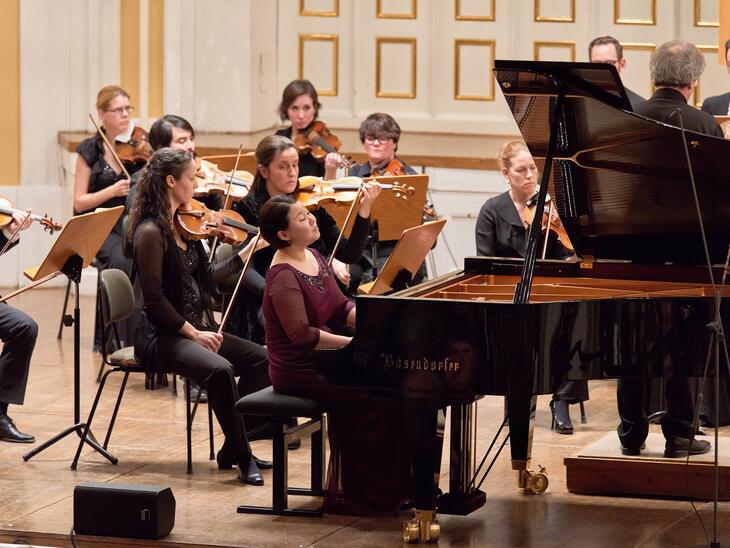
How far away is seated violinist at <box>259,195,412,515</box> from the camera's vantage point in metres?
4.18

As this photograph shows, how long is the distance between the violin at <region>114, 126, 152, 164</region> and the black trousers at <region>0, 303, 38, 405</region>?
1664 millimetres

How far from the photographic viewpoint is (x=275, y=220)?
4.40 m

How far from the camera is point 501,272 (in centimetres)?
470

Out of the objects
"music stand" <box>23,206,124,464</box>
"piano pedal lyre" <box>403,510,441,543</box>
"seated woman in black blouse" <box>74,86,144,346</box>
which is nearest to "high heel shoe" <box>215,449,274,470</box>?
"music stand" <box>23,206,124,464</box>

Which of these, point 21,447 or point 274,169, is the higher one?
point 274,169

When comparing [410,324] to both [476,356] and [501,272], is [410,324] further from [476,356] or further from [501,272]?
[501,272]

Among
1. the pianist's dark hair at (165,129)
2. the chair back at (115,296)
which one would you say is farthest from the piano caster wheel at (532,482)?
the pianist's dark hair at (165,129)

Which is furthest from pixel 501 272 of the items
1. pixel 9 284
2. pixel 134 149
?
pixel 9 284

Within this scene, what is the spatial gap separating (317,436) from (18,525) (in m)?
0.94

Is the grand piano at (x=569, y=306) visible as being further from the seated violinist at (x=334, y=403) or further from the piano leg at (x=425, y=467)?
the seated violinist at (x=334, y=403)

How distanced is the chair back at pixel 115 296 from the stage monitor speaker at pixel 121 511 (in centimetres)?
95

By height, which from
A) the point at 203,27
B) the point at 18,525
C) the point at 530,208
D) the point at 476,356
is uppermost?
the point at 203,27

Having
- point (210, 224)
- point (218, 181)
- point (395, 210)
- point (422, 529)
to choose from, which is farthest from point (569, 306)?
point (218, 181)

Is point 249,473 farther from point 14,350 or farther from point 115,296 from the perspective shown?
point 14,350
